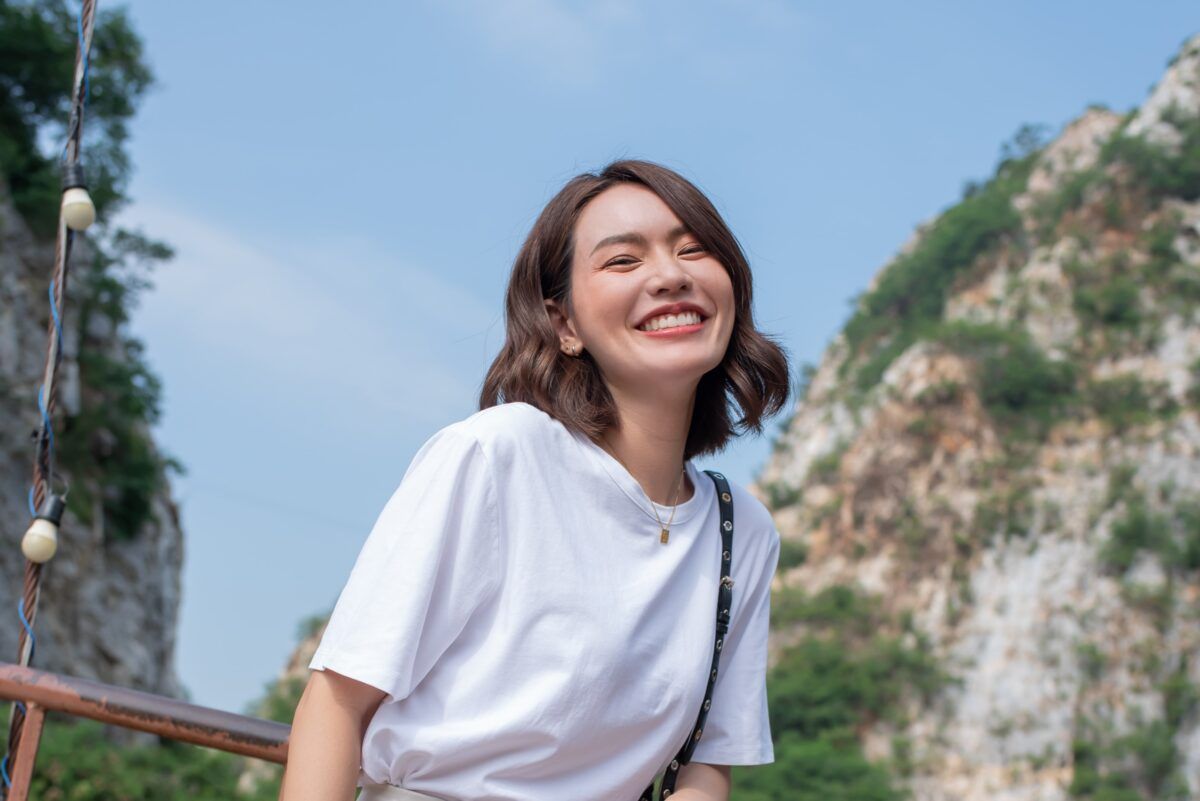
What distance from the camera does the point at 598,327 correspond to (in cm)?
128

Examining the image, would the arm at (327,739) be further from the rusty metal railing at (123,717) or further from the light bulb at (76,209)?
the light bulb at (76,209)

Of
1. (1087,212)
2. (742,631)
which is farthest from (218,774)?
(1087,212)

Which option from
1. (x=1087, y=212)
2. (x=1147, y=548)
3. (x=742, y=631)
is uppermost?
(x=1087, y=212)

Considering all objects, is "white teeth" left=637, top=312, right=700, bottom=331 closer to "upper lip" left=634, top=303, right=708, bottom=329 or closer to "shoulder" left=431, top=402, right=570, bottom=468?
"upper lip" left=634, top=303, right=708, bottom=329

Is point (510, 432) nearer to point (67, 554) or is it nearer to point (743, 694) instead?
point (743, 694)

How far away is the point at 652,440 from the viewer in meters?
1.30

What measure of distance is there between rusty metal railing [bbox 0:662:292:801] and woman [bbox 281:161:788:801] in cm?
28

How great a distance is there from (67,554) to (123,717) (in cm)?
1288

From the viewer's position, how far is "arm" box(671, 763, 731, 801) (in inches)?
50.5

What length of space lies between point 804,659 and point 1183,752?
7237mm

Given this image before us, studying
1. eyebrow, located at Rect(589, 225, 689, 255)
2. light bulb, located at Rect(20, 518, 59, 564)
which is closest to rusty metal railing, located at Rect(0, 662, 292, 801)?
light bulb, located at Rect(20, 518, 59, 564)

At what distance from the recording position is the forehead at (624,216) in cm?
129

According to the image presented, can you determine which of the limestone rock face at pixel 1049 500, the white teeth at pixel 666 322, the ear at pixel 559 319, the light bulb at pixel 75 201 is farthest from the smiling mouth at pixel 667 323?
the limestone rock face at pixel 1049 500

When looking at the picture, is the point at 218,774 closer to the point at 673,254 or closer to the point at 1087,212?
the point at 673,254
